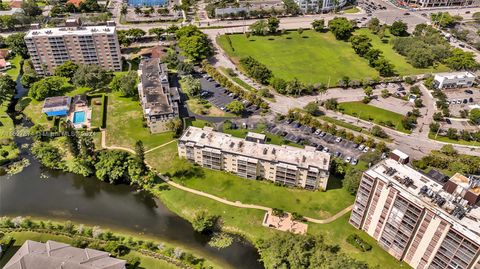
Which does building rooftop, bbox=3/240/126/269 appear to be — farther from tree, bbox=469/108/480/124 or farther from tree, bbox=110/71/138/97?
tree, bbox=469/108/480/124

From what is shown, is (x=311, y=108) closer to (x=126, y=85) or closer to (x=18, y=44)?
(x=126, y=85)

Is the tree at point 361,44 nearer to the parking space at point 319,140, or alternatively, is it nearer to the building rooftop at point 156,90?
the parking space at point 319,140

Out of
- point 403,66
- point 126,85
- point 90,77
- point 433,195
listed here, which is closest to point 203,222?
point 433,195

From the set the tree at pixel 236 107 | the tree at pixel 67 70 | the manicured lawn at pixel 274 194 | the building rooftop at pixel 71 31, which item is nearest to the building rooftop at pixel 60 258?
the manicured lawn at pixel 274 194

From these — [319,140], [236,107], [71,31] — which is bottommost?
[319,140]

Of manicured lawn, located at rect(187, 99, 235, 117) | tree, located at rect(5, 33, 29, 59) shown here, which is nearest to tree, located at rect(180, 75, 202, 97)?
manicured lawn, located at rect(187, 99, 235, 117)

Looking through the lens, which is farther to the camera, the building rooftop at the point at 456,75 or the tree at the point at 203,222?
the building rooftop at the point at 456,75
